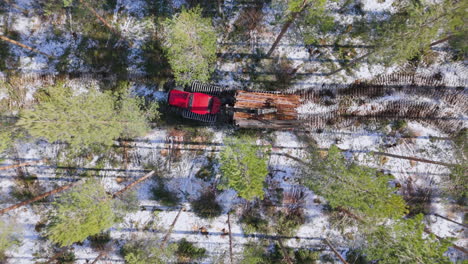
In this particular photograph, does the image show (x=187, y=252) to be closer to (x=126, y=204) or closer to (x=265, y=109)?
(x=126, y=204)

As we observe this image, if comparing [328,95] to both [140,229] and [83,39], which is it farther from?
[83,39]

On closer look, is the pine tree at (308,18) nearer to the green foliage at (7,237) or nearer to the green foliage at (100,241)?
the green foliage at (100,241)

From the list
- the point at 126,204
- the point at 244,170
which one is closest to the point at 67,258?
the point at 126,204

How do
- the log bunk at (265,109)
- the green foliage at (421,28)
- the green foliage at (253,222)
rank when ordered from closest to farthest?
the green foliage at (421,28) < the log bunk at (265,109) < the green foliage at (253,222)

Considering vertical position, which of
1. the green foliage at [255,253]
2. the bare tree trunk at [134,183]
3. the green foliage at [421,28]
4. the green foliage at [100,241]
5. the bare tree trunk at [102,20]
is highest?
the green foliage at [421,28]

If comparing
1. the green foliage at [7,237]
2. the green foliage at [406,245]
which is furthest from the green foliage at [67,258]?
the green foliage at [406,245]

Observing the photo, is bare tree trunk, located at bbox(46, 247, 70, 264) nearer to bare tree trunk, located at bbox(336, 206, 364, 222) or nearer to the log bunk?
the log bunk
